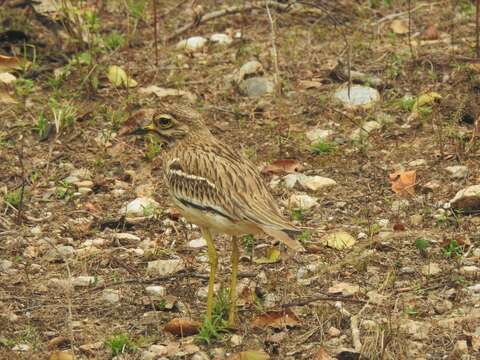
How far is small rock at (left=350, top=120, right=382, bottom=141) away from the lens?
7987 millimetres

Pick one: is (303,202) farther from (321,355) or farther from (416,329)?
(321,355)

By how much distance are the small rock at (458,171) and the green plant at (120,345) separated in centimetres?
282

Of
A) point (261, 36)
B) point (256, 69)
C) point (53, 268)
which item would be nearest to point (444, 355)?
point (53, 268)

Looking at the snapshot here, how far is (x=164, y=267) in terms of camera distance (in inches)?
256

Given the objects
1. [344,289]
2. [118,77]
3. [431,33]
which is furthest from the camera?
[431,33]

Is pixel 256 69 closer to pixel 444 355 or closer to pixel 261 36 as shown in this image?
pixel 261 36

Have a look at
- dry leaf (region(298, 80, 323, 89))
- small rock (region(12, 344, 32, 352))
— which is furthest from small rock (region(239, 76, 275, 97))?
small rock (region(12, 344, 32, 352))

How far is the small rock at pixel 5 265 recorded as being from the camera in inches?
258

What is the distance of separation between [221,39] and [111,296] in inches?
162

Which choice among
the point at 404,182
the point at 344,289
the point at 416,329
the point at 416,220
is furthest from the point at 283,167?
the point at 416,329

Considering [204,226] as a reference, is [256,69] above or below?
below

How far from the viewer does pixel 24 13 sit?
955 cm

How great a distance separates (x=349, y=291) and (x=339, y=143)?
7.15 feet

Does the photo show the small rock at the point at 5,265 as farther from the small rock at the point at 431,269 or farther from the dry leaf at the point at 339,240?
the small rock at the point at 431,269
